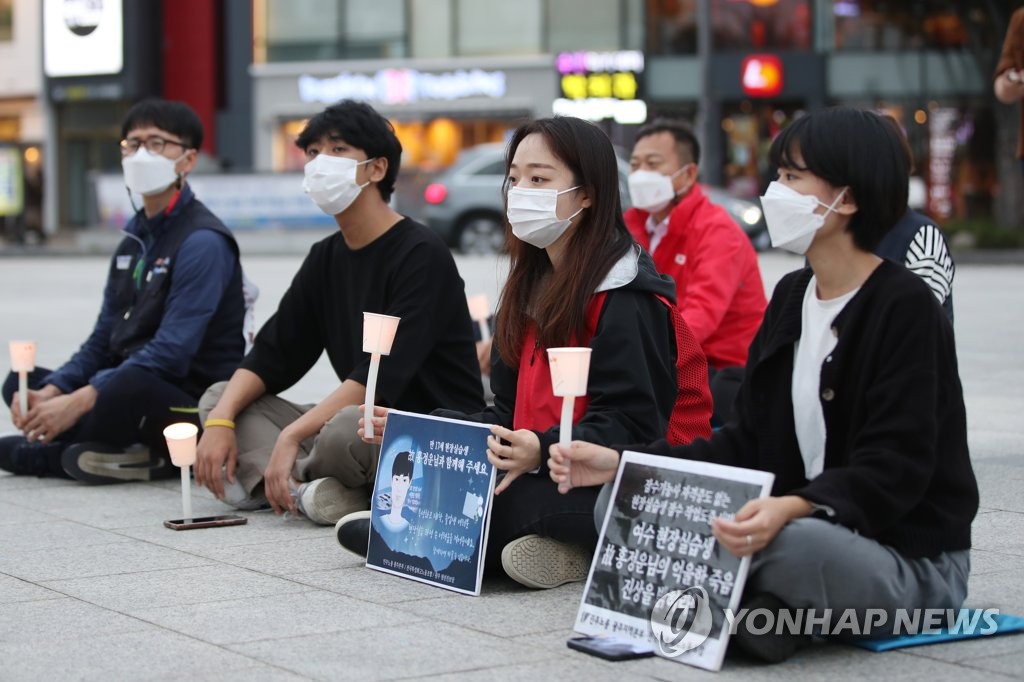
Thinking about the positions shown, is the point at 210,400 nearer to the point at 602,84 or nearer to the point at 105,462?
the point at 105,462

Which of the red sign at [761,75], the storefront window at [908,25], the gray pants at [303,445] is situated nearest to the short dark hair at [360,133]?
the gray pants at [303,445]

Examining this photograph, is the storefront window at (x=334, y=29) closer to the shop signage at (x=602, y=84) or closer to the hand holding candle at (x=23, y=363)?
the shop signage at (x=602, y=84)

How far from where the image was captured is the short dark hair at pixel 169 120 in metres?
6.65

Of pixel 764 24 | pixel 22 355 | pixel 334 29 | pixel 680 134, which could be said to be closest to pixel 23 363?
pixel 22 355

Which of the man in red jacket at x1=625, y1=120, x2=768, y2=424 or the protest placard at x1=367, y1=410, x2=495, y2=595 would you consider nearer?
the protest placard at x1=367, y1=410, x2=495, y2=595

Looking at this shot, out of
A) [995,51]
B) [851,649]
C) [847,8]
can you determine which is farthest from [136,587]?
[847,8]

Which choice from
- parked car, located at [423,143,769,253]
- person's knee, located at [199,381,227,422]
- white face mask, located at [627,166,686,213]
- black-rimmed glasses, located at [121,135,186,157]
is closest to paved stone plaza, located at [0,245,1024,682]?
person's knee, located at [199,381,227,422]

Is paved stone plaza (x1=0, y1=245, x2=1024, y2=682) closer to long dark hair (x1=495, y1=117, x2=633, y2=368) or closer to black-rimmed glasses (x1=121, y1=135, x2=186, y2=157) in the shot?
long dark hair (x1=495, y1=117, x2=633, y2=368)

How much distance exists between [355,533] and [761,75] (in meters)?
29.9

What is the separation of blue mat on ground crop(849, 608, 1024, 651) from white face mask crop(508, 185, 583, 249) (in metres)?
1.40

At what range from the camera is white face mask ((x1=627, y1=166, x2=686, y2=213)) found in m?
6.91

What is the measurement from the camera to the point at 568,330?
421 centimetres

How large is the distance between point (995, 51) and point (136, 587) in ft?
80.8

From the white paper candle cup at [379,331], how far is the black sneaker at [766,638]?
5.26 feet
